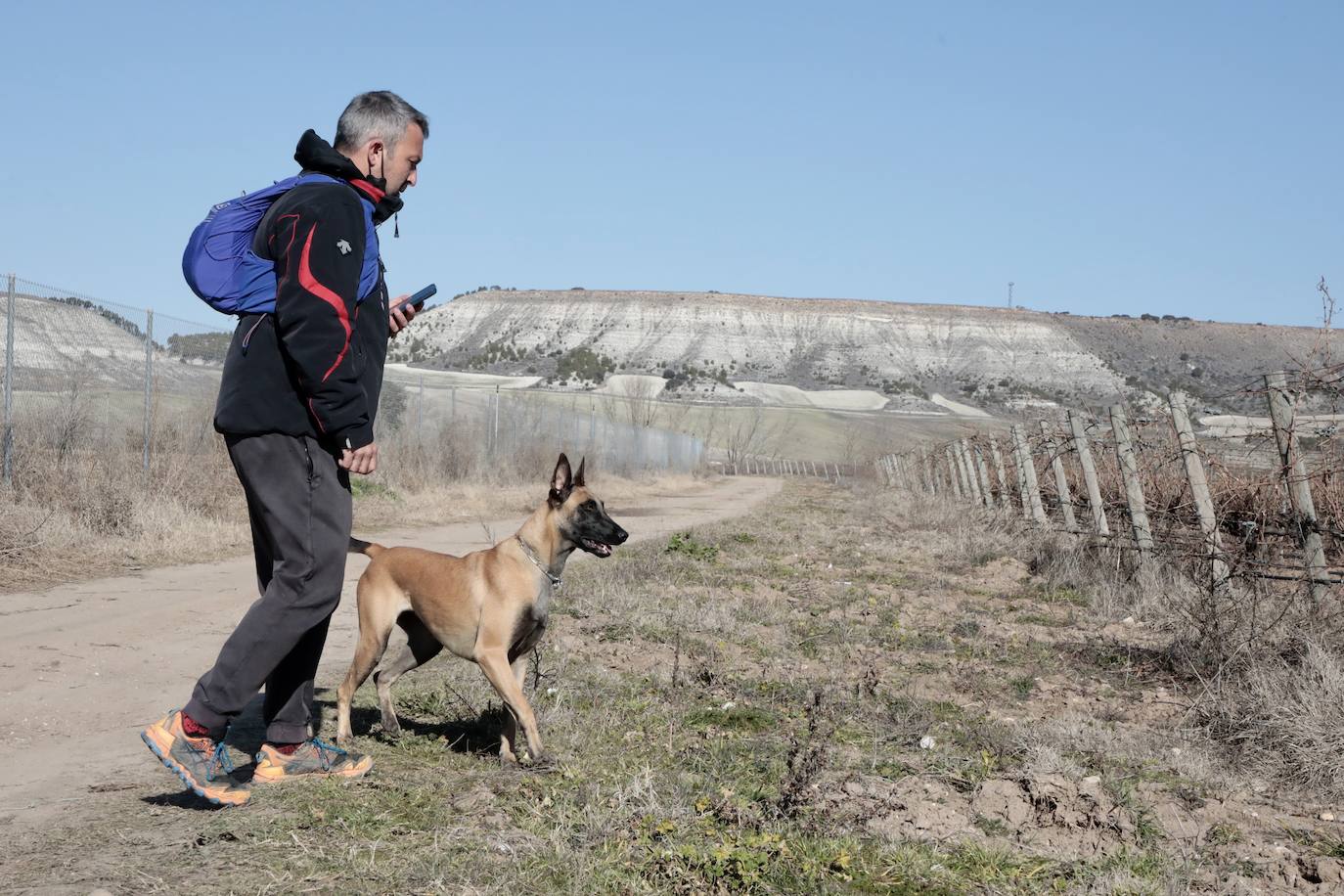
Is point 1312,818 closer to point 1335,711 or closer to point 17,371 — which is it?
point 1335,711

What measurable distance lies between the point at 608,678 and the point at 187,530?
8.09 m

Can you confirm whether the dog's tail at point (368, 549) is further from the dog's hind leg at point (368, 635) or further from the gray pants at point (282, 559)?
the gray pants at point (282, 559)

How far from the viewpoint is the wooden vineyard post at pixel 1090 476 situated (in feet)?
41.7

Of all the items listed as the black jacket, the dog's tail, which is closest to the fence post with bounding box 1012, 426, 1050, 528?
the dog's tail

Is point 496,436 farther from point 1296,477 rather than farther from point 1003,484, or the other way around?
point 1296,477

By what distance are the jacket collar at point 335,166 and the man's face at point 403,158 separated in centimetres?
4

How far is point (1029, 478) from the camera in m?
17.0

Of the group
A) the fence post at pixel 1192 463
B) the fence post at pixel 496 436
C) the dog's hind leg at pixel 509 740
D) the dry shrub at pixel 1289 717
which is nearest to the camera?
the dog's hind leg at pixel 509 740

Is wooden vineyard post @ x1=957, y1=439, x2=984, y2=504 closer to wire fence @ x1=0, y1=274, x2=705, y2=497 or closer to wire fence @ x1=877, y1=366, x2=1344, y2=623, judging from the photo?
wire fence @ x1=877, y1=366, x2=1344, y2=623

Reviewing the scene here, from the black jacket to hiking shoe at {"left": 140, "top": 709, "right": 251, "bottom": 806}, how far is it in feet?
3.55

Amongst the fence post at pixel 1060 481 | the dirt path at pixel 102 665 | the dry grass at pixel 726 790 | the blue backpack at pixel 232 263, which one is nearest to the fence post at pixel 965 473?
the fence post at pixel 1060 481

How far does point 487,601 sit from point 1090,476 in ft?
31.2

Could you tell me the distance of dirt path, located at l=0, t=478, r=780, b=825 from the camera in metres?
4.87

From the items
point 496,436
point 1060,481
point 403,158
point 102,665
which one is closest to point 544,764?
point 403,158
